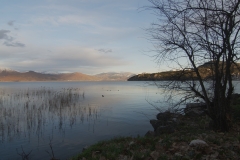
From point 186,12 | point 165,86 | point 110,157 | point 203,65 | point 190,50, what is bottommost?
point 110,157

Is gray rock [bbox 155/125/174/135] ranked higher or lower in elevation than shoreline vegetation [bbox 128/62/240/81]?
lower

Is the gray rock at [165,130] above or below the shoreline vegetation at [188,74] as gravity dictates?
below

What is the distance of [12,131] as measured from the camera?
14.8 m

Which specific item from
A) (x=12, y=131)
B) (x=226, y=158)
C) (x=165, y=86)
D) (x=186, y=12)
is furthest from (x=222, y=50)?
(x=12, y=131)

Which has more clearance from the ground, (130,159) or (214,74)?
(214,74)

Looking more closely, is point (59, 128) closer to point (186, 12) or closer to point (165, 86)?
point (165, 86)

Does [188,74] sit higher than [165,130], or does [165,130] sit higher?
[188,74]

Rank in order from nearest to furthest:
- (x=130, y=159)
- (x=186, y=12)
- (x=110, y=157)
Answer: (x=130, y=159)
(x=110, y=157)
(x=186, y=12)

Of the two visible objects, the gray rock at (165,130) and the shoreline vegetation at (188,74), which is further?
the gray rock at (165,130)

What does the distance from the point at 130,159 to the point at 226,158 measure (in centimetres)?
249

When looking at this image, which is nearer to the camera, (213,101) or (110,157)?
(110,157)

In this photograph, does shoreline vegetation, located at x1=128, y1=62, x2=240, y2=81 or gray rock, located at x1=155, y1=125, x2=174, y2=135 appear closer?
shoreline vegetation, located at x1=128, y1=62, x2=240, y2=81

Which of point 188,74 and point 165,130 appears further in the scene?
point 165,130

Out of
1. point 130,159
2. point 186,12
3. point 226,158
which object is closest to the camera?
point 226,158
